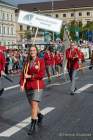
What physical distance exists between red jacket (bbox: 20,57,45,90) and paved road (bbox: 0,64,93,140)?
892 mm

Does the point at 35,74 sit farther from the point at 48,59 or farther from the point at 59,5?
the point at 59,5

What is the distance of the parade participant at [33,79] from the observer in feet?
31.1

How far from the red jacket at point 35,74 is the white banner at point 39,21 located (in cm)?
717

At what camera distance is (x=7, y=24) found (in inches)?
5335

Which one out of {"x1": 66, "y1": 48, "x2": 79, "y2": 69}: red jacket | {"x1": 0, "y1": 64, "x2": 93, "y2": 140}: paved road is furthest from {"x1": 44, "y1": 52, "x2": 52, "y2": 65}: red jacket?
{"x1": 66, "y1": 48, "x2": 79, "y2": 69}: red jacket

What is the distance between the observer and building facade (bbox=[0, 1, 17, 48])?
13025 centimetres

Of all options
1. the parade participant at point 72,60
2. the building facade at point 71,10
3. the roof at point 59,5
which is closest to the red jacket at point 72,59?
the parade participant at point 72,60

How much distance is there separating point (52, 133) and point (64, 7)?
563ft

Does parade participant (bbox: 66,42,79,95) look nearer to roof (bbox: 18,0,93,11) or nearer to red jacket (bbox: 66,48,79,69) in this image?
red jacket (bbox: 66,48,79,69)

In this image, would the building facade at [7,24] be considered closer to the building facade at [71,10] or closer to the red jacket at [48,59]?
the building facade at [71,10]

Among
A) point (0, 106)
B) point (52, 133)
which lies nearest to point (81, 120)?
point (52, 133)

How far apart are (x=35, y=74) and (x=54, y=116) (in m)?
2.28

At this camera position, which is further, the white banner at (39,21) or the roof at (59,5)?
the roof at (59,5)

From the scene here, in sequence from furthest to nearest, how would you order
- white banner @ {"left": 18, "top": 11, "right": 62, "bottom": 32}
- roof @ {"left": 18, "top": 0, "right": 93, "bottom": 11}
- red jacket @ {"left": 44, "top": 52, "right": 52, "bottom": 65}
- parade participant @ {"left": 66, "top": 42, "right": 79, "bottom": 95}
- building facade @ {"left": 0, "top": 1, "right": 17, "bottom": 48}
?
1. roof @ {"left": 18, "top": 0, "right": 93, "bottom": 11}
2. building facade @ {"left": 0, "top": 1, "right": 17, "bottom": 48}
3. red jacket @ {"left": 44, "top": 52, "right": 52, "bottom": 65}
4. white banner @ {"left": 18, "top": 11, "right": 62, "bottom": 32}
5. parade participant @ {"left": 66, "top": 42, "right": 79, "bottom": 95}
